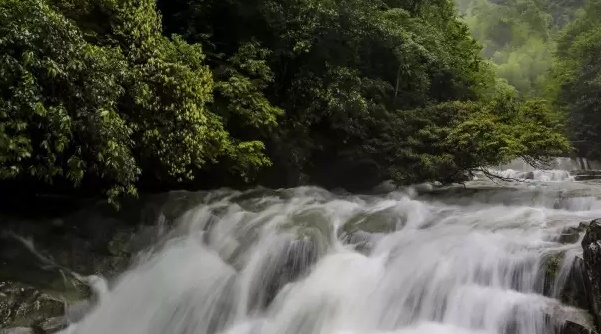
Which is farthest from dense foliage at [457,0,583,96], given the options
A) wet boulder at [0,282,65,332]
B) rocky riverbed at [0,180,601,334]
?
wet boulder at [0,282,65,332]

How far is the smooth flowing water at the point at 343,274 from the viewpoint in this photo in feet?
18.1

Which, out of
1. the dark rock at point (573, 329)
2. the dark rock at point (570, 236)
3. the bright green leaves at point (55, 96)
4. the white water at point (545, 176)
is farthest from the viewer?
the white water at point (545, 176)

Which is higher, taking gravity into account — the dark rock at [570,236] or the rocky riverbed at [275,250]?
the dark rock at [570,236]

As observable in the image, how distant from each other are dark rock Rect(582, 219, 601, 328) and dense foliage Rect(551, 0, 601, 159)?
58.3 feet

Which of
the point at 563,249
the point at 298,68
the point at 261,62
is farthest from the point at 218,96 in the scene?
the point at 563,249

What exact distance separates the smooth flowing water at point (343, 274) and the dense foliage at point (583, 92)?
43.2 ft

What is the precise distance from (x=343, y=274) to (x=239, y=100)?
184 inches

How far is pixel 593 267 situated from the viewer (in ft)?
15.3

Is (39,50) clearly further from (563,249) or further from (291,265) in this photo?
(563,249)

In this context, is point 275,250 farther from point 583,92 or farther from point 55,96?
point 583,92

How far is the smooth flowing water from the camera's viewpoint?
552 centimetres

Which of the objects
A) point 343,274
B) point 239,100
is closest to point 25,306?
point 343,274

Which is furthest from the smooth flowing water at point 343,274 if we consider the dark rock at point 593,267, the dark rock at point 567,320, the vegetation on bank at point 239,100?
the vegetation on bank at point 239,100

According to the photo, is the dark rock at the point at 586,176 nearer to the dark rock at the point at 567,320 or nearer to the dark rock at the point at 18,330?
the dark rock at the point at 567,320
